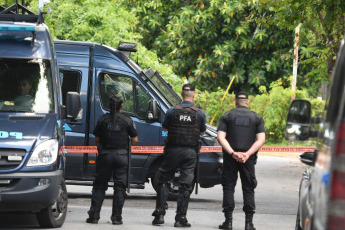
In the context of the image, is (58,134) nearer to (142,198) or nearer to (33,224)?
(33,224)

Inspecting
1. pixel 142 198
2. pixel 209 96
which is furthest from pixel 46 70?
pixel 209 96

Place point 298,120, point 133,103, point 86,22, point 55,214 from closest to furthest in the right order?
1. point 298,120
2. point 55,214
3. point 133,103
4. point 86,22

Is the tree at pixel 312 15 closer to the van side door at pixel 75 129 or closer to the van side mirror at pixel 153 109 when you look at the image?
the van side mirror at pixel 153 109

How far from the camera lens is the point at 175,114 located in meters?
10.3

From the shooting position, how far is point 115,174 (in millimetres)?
10195

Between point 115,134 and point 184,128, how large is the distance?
882 millimetres

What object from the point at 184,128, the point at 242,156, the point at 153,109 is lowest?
the point at 242,156

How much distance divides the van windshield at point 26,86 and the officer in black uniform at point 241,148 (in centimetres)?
221

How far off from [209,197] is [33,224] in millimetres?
4966

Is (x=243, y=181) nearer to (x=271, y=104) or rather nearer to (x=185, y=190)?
(x=185, y=190)

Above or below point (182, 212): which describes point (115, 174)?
above

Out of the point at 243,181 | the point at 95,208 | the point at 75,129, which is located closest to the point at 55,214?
the point at 95,208

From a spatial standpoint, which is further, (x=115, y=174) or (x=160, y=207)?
(x=160, y=207)

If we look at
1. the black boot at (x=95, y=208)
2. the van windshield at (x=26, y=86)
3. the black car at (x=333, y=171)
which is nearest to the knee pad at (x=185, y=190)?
the black boot at (x=95, y=208)
